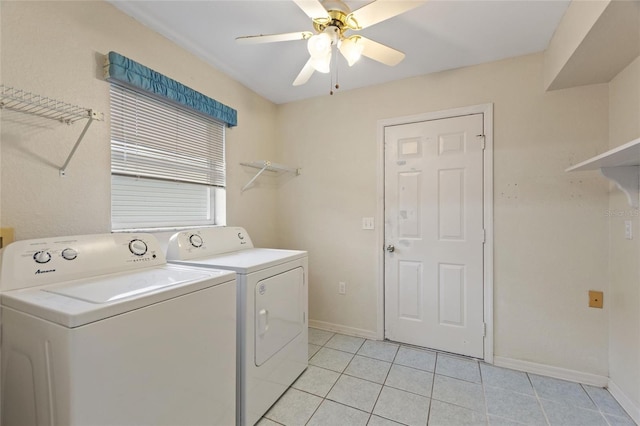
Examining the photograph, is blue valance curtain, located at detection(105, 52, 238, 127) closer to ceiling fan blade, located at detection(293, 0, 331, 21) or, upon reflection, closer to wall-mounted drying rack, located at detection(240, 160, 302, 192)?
wall-mounted drying rack, located at detection(240, 160, 302, 192)

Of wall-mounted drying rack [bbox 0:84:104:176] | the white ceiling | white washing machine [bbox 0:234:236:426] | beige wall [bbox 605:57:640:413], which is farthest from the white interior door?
wall-mounted drying rack [bbox 0:84:104:176]

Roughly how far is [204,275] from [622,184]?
2.44m

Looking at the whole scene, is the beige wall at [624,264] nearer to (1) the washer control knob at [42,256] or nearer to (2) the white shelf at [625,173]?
(2) the white shelf at [625,173]

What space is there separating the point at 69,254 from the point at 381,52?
191 centimetres

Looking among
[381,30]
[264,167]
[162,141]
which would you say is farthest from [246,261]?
[381,30]

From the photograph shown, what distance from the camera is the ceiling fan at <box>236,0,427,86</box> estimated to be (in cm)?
122

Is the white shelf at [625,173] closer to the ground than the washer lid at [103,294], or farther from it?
farther from it

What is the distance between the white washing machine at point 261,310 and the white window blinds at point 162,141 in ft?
1.59

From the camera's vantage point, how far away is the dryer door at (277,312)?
1590 millimetres

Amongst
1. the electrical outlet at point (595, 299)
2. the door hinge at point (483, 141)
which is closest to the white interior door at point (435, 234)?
the door hinge at point (483, 141)

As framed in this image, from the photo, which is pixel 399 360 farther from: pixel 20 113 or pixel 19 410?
pixel 20 113

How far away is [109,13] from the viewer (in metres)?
1.56

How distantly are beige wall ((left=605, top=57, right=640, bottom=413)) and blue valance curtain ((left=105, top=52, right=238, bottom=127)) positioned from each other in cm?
275

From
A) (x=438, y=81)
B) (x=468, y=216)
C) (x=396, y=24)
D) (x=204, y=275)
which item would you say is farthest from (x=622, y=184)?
(x=204, y=275)
